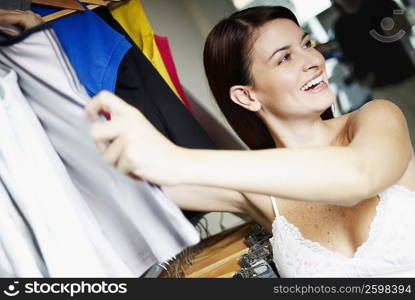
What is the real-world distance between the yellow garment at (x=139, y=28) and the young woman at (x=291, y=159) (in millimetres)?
204

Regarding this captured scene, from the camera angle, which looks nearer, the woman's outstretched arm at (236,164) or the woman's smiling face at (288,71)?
the woman's outstretched arm at (236,164)

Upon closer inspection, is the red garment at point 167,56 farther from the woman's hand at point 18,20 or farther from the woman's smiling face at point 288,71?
the woman's hand at point 18,20

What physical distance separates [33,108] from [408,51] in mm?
864

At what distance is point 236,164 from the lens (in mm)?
480

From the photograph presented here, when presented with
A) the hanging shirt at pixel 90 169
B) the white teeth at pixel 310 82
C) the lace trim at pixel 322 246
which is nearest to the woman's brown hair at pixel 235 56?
the white teeth at pixel 310 82

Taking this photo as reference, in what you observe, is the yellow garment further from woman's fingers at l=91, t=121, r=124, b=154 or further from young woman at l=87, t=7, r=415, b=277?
woman's fingers at l=91, t=121, r=124, b=154

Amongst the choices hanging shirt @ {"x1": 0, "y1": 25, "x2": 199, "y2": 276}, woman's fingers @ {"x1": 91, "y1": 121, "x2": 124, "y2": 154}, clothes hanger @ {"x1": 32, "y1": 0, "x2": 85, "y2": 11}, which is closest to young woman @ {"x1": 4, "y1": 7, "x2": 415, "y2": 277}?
woman's fingers @ {"x1": 91, "y1": 121, "x2": 124, "y2": 154}

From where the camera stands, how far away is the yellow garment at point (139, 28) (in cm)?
106

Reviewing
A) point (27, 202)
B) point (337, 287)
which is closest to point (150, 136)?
point (27, 202)

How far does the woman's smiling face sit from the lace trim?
0.20 meters

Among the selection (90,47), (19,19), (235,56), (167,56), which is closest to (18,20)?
(19,19)

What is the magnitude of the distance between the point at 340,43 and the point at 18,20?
73 centimetres

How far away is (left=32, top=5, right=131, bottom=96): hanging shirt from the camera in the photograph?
2.54 ft

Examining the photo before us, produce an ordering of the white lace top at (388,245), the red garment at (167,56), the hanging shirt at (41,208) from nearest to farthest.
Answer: the hanging shirt at (41,208) → the white lace top at (388,245) → the red garment at (167,56)
